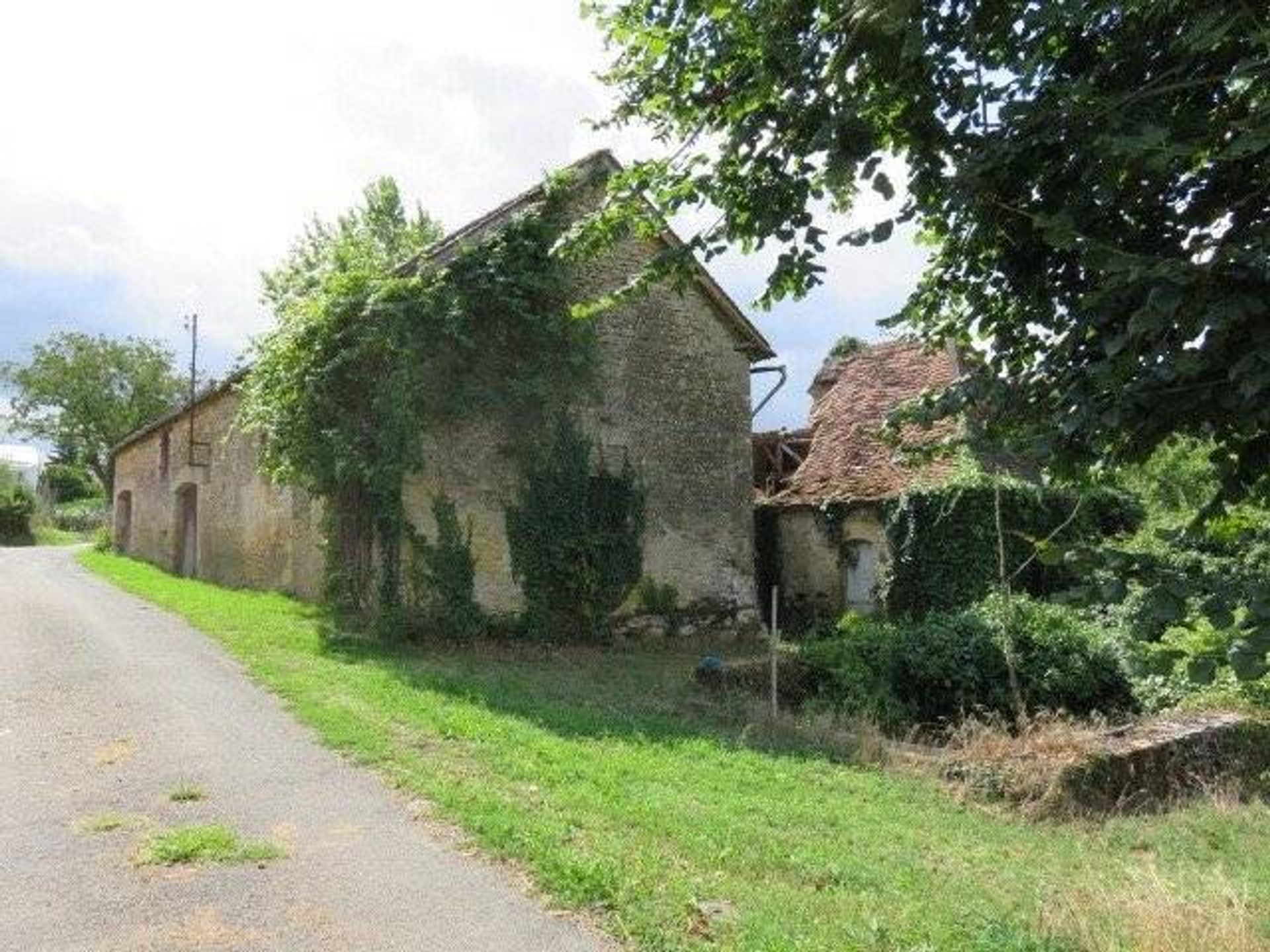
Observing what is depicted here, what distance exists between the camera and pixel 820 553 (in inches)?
812

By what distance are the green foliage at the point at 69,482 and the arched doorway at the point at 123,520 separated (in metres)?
27.5

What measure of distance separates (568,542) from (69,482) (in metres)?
55.1

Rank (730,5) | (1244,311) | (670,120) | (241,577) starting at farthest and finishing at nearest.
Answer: (241,577)
(670,120)
(730,5)
(1244,311)

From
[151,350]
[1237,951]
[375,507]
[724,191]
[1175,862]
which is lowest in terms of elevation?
[1175,862]

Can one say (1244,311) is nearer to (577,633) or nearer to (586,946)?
(586,946)

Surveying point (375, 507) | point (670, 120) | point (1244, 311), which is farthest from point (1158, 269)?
point (375, 507)

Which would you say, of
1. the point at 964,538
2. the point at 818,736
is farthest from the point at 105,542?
the point at 818,736

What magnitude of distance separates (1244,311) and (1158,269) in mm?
258

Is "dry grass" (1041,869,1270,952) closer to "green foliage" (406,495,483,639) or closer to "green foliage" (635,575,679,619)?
"green foliage" (406,495,483,639)

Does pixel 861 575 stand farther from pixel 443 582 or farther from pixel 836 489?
pixel 443 582

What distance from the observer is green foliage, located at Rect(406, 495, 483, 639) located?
15375 mm

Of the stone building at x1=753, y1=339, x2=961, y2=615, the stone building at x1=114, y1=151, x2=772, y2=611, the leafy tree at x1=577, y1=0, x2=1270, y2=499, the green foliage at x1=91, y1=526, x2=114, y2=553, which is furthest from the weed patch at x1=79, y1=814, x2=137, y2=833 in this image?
the green foliage at x1=91, y1=526, x2=114, y2=553

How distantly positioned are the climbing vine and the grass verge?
9.07 metres

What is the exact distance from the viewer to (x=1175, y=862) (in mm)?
7297
